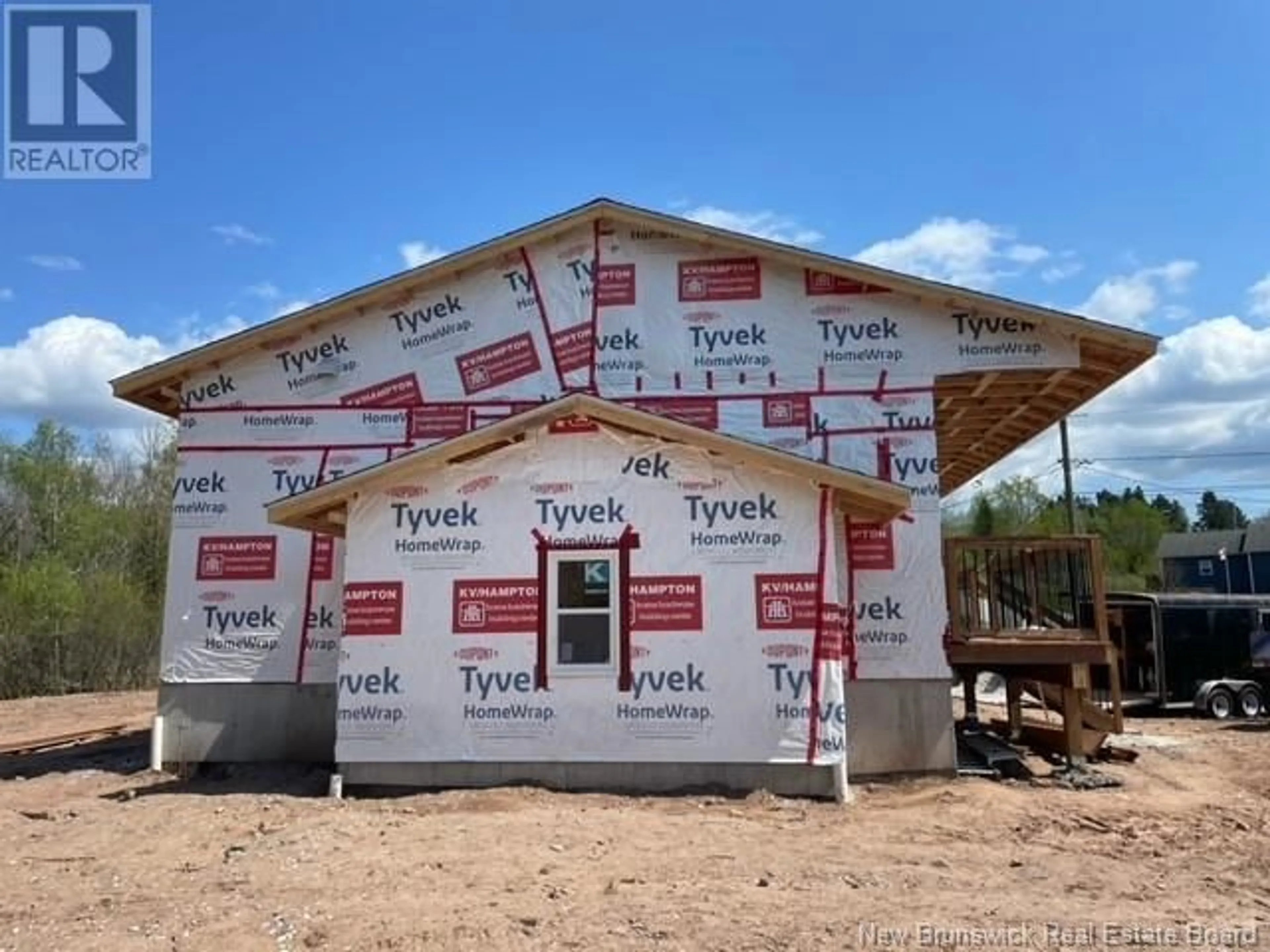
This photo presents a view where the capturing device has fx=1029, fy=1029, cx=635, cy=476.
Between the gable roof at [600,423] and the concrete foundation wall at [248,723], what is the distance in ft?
8.83

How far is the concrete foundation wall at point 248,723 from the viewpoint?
12.4 m

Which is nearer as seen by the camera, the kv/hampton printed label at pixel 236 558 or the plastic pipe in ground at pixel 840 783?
the plastic pipe in ground at pixel 840 783

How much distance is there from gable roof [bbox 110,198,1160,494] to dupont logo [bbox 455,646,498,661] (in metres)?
4.99

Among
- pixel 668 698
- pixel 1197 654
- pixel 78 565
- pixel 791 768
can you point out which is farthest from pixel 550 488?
pixel 78 565

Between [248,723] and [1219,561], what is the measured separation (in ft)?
189

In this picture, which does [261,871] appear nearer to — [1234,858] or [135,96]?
[1234,858]

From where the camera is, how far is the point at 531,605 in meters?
10.7

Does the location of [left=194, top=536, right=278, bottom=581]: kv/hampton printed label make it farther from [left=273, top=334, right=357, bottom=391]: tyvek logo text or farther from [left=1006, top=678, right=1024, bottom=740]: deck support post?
[left=1006, top=678, right=1024, bottom=740]: deck support post

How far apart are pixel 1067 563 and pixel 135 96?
12.4m

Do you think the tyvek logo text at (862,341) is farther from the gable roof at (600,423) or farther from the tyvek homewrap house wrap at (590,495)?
the gable roof at (600,423)

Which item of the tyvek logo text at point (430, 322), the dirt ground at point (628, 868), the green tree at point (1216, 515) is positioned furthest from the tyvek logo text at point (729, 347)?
the green tree at point (1216, 515)

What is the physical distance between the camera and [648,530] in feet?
35.3

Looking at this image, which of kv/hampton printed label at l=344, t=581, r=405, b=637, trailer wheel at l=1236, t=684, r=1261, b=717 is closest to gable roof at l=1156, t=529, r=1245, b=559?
trailer wheel at l=1236, t=684, r=1261, b=717

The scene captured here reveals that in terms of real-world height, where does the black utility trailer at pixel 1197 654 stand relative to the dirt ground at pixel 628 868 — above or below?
above
